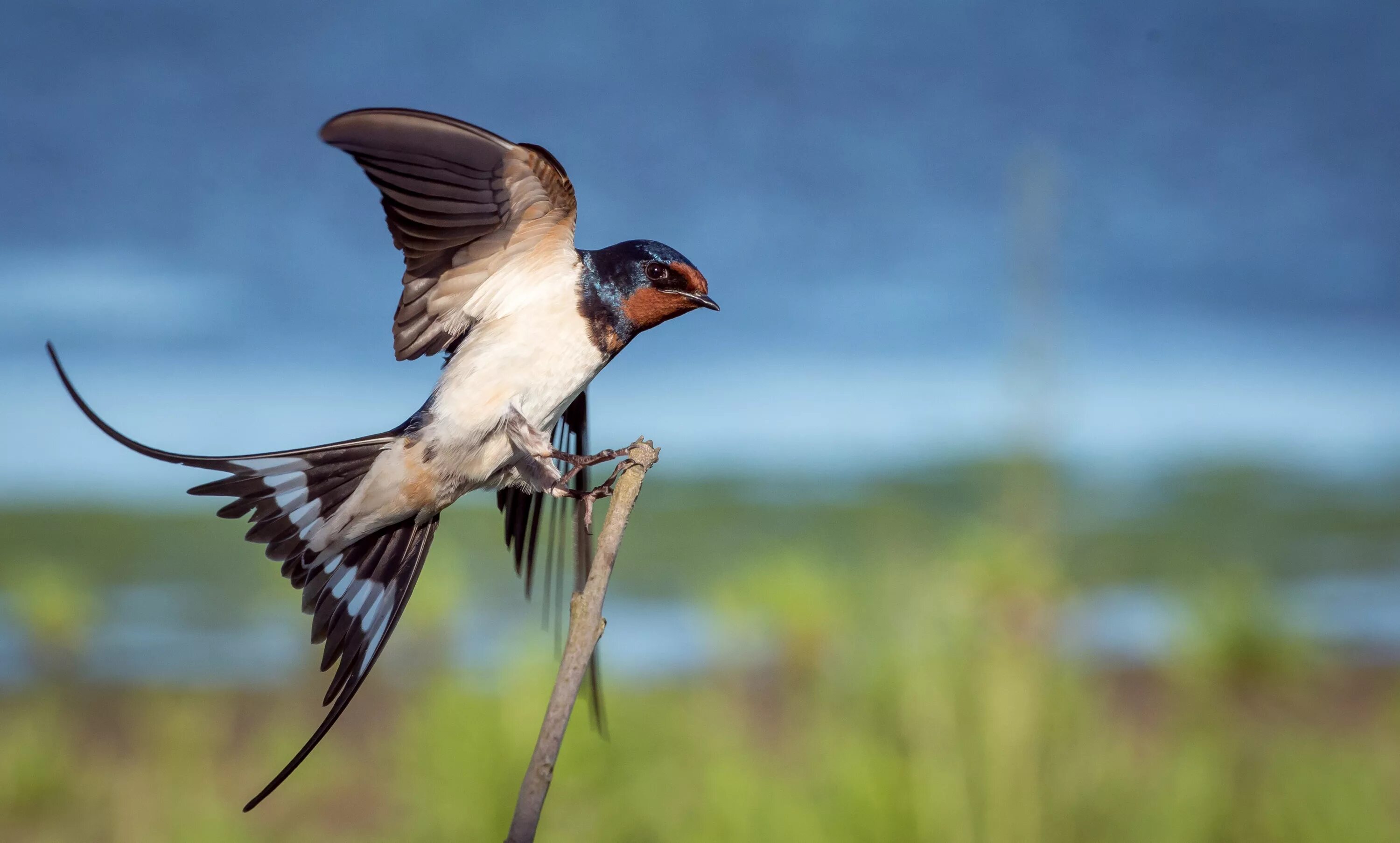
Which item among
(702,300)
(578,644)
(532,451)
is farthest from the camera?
(702,300)

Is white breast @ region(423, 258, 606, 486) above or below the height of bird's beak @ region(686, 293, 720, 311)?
below

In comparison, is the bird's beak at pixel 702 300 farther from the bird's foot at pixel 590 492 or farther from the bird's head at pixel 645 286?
the bird's foot at pixel 590 492

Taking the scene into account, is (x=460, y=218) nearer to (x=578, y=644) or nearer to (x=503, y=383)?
(x=503, y=383)

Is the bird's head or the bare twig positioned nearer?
the bare twig

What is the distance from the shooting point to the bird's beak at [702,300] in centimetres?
123

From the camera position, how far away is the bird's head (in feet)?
4.09

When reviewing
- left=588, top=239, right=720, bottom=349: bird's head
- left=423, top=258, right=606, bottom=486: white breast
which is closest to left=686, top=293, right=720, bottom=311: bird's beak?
left=588, top=239, right=720, bottom=349: bird's head

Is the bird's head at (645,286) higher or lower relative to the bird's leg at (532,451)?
higher

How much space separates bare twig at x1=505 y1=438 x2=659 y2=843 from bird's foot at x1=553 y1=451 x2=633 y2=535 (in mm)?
16

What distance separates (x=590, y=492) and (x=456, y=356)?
207 millimetres

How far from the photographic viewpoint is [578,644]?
0.97 meters

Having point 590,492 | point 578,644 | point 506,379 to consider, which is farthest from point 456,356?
point 578,644

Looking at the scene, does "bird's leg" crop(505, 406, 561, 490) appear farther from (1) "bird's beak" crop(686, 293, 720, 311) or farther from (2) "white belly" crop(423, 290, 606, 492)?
(1) "bird's beak" crop(686, 293, 720, 311)

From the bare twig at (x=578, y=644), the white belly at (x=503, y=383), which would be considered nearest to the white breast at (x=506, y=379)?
the white belly at (x=503, y=383)
